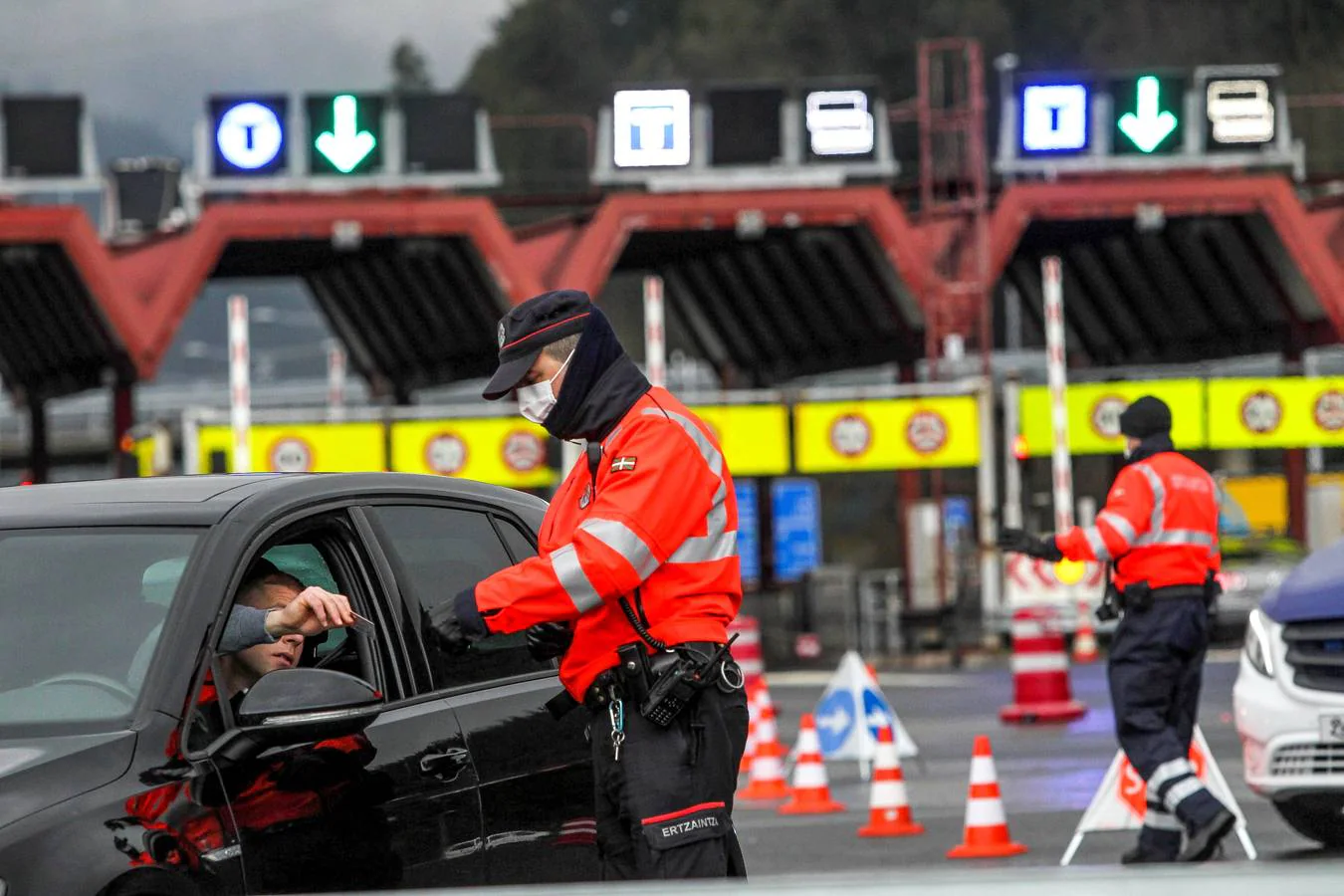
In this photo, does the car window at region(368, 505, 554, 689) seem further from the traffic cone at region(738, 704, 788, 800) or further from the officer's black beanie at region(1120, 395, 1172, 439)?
the traffic cone at region(738, 704, 788, 800)

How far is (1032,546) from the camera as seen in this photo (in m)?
11.1

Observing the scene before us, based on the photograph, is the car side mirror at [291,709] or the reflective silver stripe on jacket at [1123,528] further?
the reflective silver stripe on jacket at [1123,528]

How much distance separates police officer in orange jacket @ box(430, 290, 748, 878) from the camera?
552cm

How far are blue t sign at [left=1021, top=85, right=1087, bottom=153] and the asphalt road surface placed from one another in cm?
996

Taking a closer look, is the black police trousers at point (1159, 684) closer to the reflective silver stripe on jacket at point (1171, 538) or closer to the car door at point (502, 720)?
the reflective silver stripe on jacket at point (1171, 538)

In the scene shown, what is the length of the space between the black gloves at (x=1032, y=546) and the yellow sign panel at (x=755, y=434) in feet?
56.7

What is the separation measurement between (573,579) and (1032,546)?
5843 mm

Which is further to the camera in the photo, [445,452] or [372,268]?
[372,268]

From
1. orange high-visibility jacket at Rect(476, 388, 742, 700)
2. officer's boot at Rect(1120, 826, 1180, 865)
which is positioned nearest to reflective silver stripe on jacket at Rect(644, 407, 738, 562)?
orange high-visibility jacket at Rect(476, 388, 742, 700)

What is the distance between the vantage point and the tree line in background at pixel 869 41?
8338cm

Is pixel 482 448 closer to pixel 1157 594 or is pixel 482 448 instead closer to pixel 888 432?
pixel 888 432

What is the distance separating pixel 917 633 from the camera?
30.4 meters

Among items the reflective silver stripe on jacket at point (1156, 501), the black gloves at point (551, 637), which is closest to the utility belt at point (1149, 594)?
the reflective silver stripe on jacket at point (1156, 501)

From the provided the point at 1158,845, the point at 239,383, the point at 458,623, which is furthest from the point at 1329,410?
the point at 458,623
